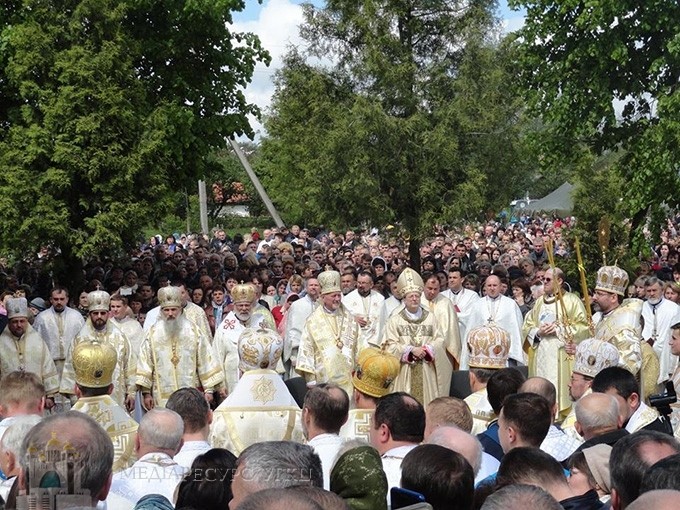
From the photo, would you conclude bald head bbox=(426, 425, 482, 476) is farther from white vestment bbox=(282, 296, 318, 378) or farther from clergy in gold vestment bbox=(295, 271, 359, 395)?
white vestment bbox=(282, 296, 318, 378)

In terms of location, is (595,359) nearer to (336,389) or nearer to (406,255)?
(336,389)

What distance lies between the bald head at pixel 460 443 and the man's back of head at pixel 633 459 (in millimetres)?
682

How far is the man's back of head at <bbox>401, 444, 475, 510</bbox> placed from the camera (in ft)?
13.9

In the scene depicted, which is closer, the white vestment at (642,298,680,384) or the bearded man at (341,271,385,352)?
the white vestment at (642,298,680,384)

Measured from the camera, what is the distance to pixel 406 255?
25844 millimetres

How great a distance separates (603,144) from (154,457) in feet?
58.3

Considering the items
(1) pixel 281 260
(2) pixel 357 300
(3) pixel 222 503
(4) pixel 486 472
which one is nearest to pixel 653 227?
(1) pixel 281 260

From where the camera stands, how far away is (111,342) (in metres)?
11.3

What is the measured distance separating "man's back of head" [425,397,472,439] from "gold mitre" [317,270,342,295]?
5.86m

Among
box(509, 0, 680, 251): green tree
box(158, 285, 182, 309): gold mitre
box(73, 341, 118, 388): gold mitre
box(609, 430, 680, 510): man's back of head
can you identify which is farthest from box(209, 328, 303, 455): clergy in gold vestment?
box(509, 0, 680, 251): green tree

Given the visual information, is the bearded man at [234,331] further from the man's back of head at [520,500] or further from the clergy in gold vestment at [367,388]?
the man's back of head at [520,500]

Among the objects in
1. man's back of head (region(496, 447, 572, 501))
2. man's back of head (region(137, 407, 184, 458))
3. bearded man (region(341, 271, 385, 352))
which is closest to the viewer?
man's back of head (region(496, 447, 572, 501))

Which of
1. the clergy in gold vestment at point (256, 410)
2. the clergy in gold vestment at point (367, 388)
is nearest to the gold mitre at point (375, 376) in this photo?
the clergy in gold vestment at point (367, 388)

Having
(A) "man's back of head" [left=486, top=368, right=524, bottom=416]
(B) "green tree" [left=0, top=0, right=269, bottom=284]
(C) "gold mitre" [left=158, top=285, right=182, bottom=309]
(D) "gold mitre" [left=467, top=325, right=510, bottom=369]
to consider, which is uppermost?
(B) "green tree" [left=0, top=0, right=269, bottom=284]
